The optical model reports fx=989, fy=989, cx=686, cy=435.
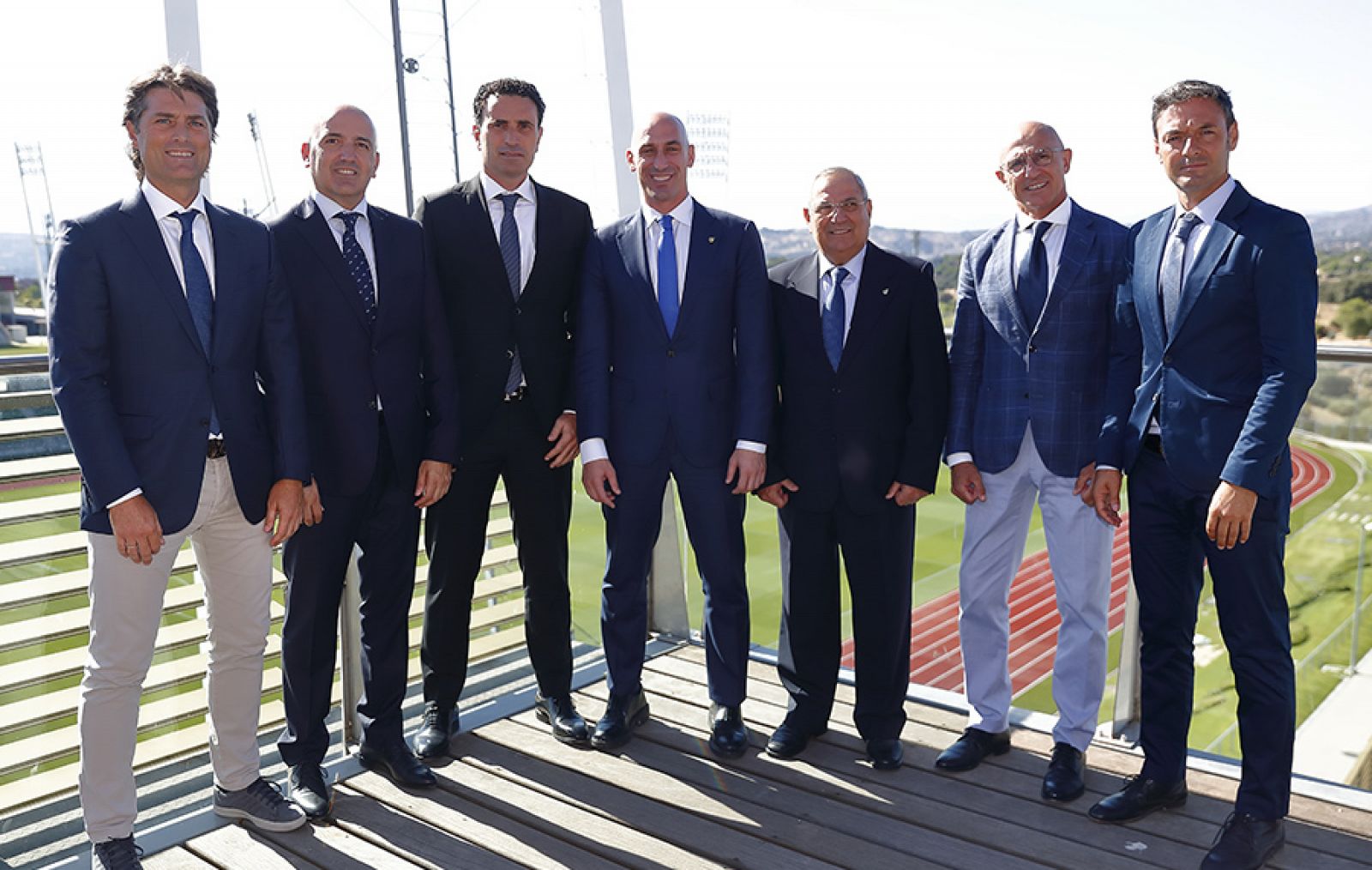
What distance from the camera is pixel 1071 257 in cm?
243

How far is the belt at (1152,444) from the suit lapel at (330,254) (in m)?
1.89

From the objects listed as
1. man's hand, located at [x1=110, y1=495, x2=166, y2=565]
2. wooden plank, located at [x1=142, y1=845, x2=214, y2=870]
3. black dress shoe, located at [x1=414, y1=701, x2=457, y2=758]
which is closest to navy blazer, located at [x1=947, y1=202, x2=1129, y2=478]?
black dress shoe, located at [x1=414, y1=701, x2=457, y2=758]

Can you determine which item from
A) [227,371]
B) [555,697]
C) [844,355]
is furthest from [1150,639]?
[227,371]

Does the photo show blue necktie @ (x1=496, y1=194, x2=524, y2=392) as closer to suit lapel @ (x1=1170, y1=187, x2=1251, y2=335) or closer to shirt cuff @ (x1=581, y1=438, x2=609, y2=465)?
shirt cuff @ (x1=581, y1=438, x2=609, y2=465)

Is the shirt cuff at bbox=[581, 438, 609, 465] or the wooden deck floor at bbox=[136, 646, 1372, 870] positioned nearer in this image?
the wooden deck floor at bbox=[136, 646, 1372, 870]

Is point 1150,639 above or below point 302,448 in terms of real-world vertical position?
below

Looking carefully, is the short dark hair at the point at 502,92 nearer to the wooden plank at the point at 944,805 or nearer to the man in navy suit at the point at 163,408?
the man in navy suit at the point at 163,408

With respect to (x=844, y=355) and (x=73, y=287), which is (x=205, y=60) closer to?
(x=73, y=287)

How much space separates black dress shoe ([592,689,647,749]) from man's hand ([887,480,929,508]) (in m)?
1.00

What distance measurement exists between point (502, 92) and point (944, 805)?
86.9 inches

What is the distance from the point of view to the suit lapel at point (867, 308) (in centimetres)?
262

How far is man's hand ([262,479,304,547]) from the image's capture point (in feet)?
7.52

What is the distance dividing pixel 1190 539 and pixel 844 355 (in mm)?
937

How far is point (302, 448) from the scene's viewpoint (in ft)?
7.59
